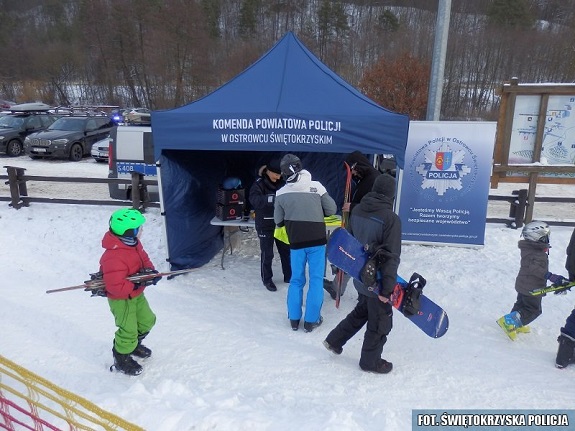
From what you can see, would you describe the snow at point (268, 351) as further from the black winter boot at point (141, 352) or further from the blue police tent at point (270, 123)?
the blue police tent at point (270, 123)

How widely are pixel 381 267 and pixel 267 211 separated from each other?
2468 millimetres

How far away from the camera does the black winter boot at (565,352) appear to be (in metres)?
4.16

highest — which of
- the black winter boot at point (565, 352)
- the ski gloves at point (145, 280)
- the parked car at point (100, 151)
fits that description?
the parked car at point (100, 151)

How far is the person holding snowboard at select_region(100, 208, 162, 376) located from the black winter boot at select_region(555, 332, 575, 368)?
379 centimetres

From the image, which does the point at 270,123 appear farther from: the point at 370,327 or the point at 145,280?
the point at 370,327

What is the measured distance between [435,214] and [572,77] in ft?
83.2

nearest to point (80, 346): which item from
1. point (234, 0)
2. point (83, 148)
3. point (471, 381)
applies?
point (471, 381)

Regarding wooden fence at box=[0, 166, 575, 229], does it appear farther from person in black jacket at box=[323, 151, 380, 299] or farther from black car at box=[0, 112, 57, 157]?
black car at box=[0, 112, 57, 157]

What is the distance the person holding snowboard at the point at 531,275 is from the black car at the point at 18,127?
58.4 ft

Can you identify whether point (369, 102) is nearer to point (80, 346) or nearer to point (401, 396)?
point (401, 396)

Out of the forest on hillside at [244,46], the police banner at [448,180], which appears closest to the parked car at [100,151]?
the police banner at [448,180]

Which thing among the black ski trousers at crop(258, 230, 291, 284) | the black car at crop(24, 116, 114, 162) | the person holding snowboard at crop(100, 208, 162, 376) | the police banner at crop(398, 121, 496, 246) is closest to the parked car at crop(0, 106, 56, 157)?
the black car at crop(24, 116, 114, 162)

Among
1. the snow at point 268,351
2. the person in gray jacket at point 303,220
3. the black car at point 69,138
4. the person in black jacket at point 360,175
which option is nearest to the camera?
the snow at point 268,351

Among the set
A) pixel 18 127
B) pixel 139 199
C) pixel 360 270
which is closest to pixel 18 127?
pixel 18 127
